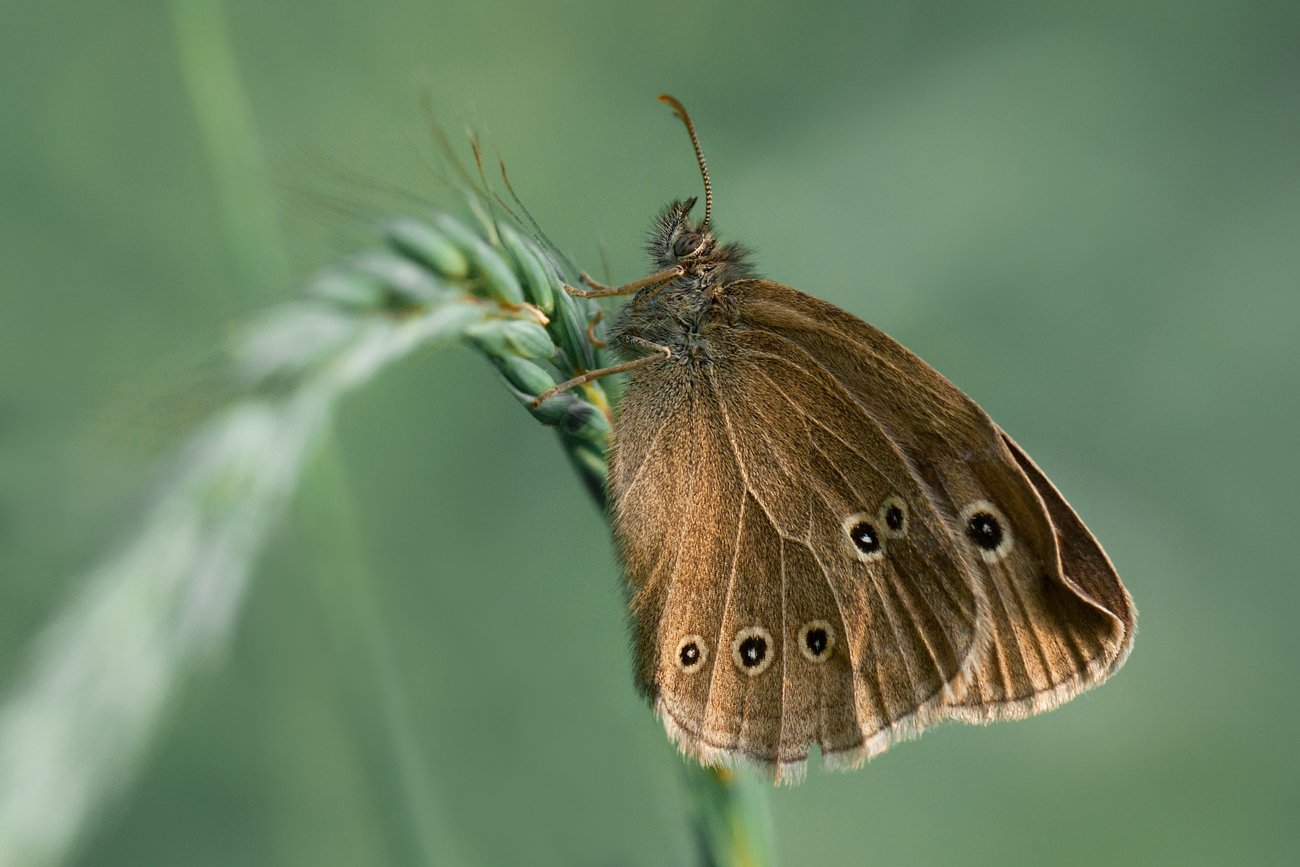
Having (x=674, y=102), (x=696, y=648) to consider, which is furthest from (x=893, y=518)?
(x=674, y=102)

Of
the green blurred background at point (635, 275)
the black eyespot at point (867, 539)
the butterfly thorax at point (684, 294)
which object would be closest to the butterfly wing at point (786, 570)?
the black eyespot at point (867, 539)

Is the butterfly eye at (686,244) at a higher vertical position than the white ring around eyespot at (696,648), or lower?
higher

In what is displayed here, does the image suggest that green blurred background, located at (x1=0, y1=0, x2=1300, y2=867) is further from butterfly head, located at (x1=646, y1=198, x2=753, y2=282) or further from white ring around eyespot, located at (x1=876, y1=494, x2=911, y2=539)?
white ring around eyespot, located at (x1=876, y1=494, x2=911, y2=539)

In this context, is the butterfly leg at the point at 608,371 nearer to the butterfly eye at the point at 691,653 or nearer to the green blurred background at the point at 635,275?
the green blurred background at the point at 635,275

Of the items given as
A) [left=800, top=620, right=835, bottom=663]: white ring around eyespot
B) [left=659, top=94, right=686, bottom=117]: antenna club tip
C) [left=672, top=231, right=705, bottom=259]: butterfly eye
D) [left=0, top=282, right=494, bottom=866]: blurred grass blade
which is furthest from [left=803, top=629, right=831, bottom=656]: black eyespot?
[left=0, top=282, right=494, bottom=866]: blurred grass blade

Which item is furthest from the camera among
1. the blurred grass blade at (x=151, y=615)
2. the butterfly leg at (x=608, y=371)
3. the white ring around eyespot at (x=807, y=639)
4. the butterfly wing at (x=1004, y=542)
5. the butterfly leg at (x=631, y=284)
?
the butterfly leg at (x=631, y=284)

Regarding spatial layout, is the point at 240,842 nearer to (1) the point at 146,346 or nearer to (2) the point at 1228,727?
(1) the point at 146,346

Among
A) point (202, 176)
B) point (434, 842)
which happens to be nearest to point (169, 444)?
point (434, 842)
